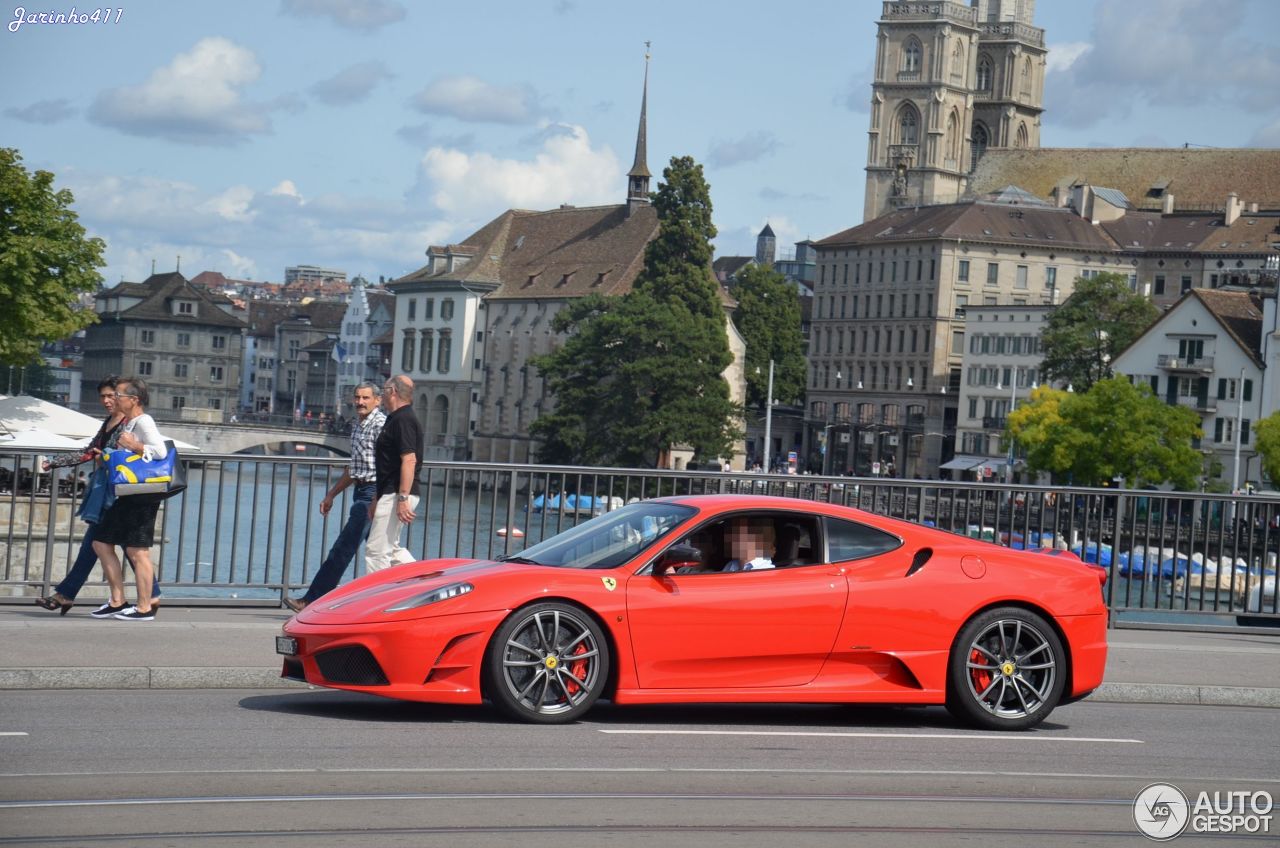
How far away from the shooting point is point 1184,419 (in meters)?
94.1

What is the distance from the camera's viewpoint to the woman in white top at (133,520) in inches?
543

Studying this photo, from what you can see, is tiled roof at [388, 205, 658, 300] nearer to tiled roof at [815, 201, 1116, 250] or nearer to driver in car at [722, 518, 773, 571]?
tiled roof at [815, 201, 1116, 250]

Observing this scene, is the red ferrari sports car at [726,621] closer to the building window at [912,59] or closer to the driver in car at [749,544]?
the driver in car at [749,544]

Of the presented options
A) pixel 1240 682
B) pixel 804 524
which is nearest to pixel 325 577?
pixel 804 524

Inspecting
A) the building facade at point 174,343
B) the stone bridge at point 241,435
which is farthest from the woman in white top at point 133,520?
the building facade at point 174,343

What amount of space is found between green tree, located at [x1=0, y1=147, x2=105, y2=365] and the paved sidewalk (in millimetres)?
42528

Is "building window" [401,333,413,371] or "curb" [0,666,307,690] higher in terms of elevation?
"building window" [401,333,413,371]

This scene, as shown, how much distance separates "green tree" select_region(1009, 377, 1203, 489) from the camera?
92625 millimetres

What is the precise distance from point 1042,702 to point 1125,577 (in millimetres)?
6692

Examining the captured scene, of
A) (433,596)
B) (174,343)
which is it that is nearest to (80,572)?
(433,596)

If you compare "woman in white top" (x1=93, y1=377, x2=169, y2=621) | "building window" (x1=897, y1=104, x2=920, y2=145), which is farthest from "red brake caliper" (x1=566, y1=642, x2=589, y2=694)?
"building window" (x1=897, y1=104, x2=920, y2=145)

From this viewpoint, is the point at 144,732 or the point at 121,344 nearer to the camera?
the point at 144,732

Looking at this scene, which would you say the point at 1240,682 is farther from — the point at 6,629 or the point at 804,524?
the point at 6,629

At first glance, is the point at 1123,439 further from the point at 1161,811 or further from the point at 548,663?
the point at 1161,811
